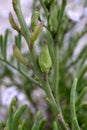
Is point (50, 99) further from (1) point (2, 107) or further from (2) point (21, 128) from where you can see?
(1) point (2, 107)

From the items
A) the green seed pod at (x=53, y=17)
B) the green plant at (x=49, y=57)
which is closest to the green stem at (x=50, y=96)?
the green plant at (x=49, y=57)

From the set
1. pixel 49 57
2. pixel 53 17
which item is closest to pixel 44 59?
pixel 49 57

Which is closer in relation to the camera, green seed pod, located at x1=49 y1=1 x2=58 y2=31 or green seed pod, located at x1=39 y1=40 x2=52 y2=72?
green seed pod, located at x1=39 y1=40 x2=52 y2=72

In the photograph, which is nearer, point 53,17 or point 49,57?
point 49,57

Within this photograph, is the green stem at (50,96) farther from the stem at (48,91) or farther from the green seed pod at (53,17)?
the green seed pod at (53,17)

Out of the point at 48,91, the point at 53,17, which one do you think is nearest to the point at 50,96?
the point at 48,91

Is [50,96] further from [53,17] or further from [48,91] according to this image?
[53,17]

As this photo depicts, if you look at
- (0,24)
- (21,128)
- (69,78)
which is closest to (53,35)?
(21,128)

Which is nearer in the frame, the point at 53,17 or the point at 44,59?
the point at 44,59

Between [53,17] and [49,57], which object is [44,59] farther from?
[53,17]

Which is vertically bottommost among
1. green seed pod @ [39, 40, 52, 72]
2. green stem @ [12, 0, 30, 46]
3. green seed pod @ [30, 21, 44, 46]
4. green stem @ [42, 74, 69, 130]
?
green stem @ [42, 74, 69, 130]

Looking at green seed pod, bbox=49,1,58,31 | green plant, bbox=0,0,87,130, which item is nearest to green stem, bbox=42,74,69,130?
green plant, bbox=0,0,87,130

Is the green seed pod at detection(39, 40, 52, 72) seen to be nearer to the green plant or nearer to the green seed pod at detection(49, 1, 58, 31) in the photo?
the green plant
